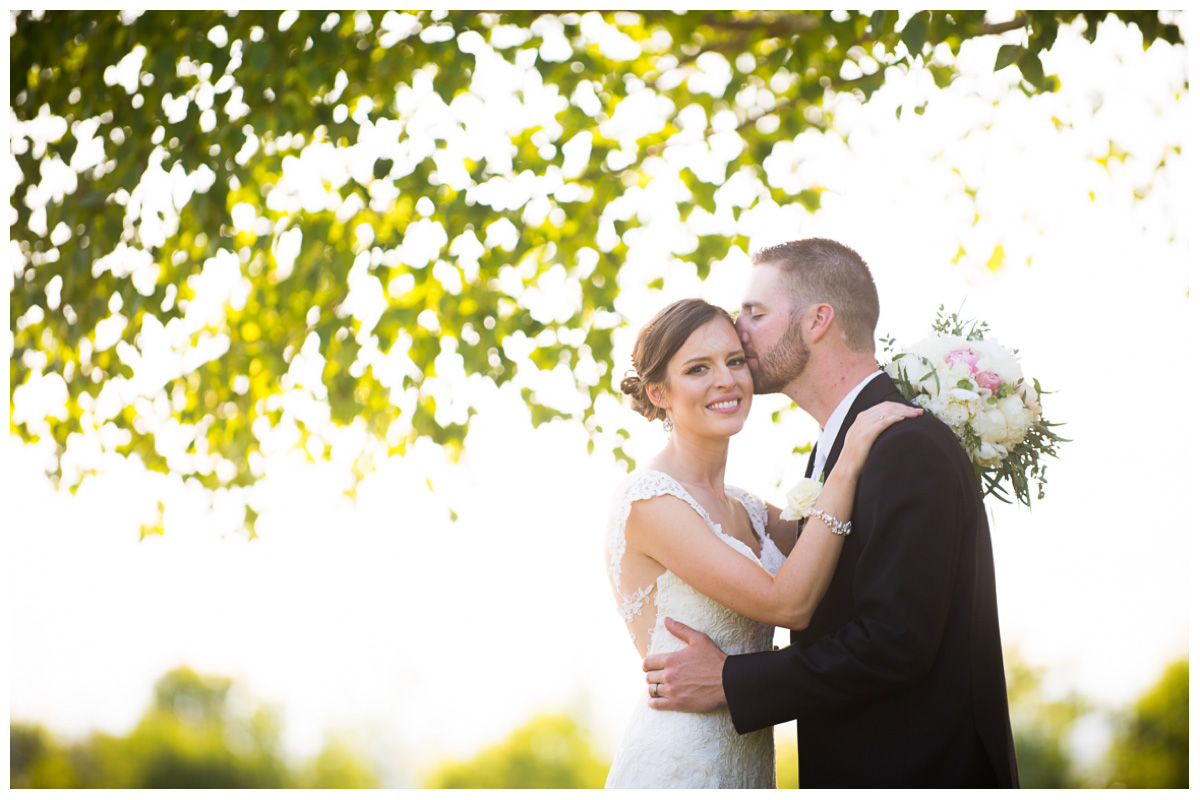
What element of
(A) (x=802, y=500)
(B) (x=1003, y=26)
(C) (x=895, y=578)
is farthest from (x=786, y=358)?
(B) (x=1003, y=26)

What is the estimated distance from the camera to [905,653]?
7.41ft

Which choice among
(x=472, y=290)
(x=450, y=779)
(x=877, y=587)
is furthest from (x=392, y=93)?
(x=450, y=779)

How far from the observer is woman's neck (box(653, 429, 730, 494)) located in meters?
2.84

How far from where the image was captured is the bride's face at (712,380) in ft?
8.96

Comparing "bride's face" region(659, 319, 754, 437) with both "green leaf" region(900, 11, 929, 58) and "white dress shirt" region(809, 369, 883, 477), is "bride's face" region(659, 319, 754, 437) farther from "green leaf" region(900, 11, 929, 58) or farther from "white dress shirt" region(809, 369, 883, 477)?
"green leaf" region(900, 11, 929, 58)

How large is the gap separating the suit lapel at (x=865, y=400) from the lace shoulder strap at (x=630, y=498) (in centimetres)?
41

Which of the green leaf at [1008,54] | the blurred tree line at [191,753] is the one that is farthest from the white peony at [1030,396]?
the blurred tree line at [191,753]

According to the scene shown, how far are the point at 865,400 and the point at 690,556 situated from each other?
2.14 ft

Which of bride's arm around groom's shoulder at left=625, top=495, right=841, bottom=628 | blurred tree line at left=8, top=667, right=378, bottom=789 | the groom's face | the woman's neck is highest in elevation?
the groom's face

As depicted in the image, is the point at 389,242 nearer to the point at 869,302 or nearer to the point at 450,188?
the point at 450,188

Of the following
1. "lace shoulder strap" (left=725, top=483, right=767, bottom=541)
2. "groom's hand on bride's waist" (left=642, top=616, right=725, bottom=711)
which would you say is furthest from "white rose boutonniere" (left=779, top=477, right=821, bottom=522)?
"lace shoulder strap" (left=725, top=483, right=767, bottom=541)

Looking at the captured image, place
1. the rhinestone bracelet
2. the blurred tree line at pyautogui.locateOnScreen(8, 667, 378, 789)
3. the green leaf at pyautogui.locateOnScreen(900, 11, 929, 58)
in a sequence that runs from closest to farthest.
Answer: the rhinestone bracelet < the green leaf at pyautogui.locateOnScreen(900, 11, 929, 58) < the blurred tree line at pyautogui.locateOnScreen(8, 667, 378, 789)

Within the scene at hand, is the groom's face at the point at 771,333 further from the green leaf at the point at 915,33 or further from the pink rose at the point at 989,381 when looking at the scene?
the green leaf at the point at 915,33

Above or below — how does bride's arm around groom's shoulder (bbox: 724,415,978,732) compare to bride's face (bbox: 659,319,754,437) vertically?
below
